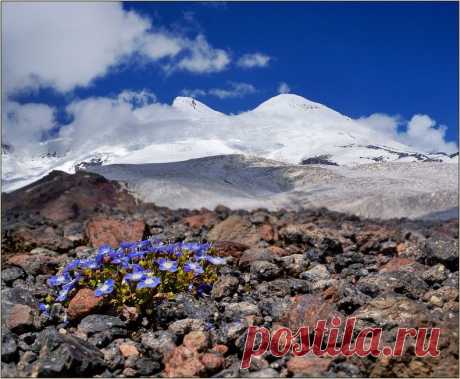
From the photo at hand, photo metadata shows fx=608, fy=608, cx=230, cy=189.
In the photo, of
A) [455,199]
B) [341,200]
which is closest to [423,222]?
[455,199]

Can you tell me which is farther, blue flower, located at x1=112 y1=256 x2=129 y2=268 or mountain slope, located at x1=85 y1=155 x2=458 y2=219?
mountain slope, located at x1=85 y1=155 x2=458 y2=219

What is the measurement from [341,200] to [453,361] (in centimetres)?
1112

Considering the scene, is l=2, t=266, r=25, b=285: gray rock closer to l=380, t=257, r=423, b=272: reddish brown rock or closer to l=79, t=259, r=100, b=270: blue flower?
l=79, t=259, r=100, b=270: blue flower

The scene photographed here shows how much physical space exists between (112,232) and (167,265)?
3.42 metres

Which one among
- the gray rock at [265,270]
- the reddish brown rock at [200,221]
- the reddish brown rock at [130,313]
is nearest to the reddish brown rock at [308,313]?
the reddish brown rock at [130,313]

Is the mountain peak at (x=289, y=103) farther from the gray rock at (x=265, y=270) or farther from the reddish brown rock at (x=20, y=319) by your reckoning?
the reddish brown rock at (x=20, y=319)

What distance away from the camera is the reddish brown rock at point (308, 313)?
349cm

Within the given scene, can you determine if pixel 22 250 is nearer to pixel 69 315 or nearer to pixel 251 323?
pixel 69 315

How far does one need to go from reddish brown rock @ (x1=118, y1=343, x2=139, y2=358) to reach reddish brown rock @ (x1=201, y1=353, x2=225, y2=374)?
1.31ft

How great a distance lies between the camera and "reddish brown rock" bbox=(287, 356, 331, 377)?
2900 mm

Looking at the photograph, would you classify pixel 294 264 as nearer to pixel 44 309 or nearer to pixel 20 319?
pixel 44 309

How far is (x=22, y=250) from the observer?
720 cm

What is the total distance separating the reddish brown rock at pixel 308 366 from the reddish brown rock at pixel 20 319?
1637 mm

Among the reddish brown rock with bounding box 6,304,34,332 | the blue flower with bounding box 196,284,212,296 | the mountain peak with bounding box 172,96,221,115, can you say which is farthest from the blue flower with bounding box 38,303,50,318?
the mountain peak with bounding box 172,96,221,115
